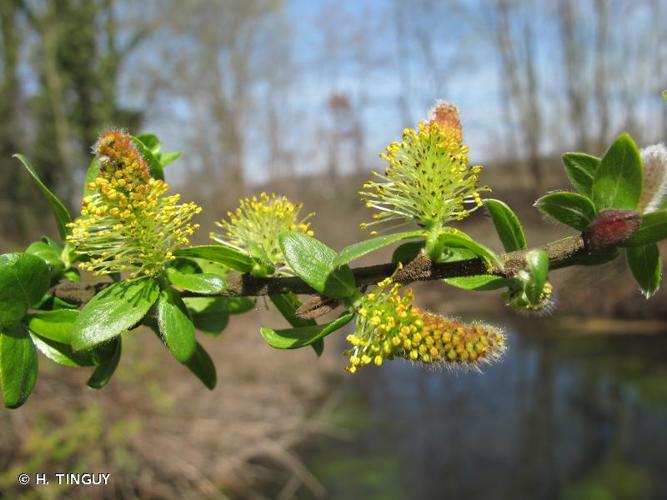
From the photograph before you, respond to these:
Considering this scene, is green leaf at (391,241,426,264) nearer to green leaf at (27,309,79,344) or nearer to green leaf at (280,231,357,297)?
green leaf at (280,231,357,297)

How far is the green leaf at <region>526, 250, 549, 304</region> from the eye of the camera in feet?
1.69

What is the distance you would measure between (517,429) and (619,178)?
798 centimetres

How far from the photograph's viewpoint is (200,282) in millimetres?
620

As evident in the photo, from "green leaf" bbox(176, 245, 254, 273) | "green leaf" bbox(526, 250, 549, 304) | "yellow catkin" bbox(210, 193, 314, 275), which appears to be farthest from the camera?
"yellow catkin" bbox(210, 193, 314, 275)

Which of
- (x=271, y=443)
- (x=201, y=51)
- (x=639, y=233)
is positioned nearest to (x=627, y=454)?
(x=271, y=443)

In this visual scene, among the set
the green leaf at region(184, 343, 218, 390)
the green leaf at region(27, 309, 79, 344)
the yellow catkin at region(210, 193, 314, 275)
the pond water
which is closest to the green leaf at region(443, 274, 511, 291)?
the yellow catkin at region(210, 193, 314, 275)

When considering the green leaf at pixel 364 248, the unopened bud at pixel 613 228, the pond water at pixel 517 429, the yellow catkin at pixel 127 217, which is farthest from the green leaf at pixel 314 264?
the pond water at pixel 517 429

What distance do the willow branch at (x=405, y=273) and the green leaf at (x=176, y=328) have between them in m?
0.04

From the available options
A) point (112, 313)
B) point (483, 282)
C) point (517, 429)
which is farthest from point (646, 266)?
point (517, 429)

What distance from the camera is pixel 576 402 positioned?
8.31 meters

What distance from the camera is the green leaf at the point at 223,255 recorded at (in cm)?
62

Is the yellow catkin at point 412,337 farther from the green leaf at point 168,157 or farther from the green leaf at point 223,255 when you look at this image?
the green leaf at point 168,157

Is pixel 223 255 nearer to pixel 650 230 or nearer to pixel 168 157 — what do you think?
pixel 168 157

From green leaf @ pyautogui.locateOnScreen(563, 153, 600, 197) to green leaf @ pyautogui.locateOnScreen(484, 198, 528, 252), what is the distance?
85 millimetres
